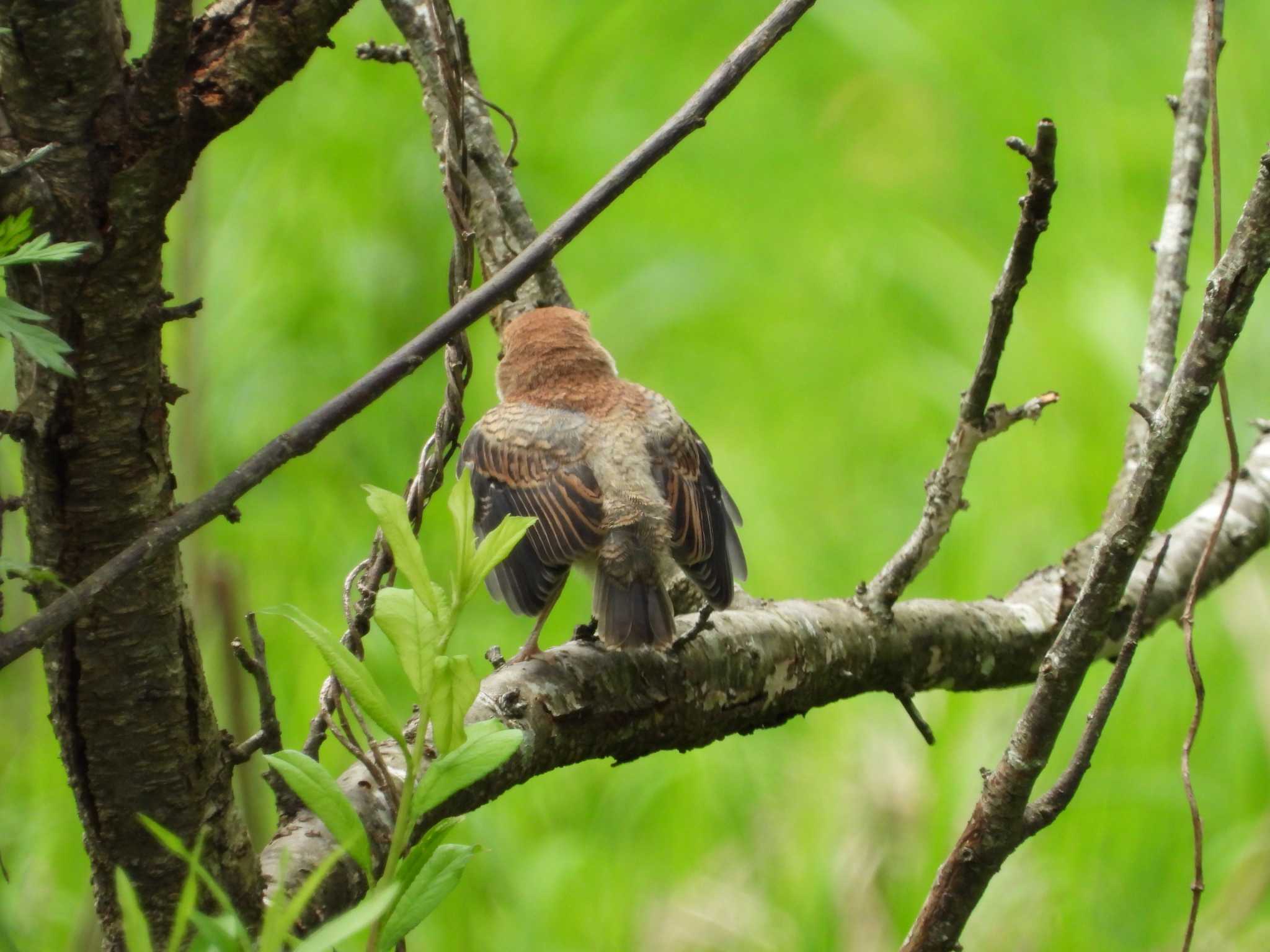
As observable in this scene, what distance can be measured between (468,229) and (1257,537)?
1.92 meters

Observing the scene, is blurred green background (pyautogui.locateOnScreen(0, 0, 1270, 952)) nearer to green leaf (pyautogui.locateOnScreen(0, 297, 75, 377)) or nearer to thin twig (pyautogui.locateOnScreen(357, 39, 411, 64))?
thin twig (pyautogui.locateOnScreen(357, 39, 411, 64))

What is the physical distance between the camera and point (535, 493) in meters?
2.76

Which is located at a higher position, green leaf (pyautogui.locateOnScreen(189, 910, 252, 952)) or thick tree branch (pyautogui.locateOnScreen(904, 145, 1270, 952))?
thick tree branch (pyautogui.locateOnScreen(904, 145, 1270, 952))

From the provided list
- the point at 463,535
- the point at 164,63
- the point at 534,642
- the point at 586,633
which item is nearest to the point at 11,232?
the point at 164,63

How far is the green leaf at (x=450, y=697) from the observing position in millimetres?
1083

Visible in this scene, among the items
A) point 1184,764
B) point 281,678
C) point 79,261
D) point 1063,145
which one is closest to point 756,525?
point 281,678

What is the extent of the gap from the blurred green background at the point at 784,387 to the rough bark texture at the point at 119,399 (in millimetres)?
1093

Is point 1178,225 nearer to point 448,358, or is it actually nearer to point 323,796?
point 448,358

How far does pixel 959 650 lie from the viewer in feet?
8.38

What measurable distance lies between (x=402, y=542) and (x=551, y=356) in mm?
1863

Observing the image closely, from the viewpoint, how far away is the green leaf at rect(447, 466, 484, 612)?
1.14 meters

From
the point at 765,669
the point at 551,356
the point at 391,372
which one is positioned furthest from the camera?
the point at 551,356

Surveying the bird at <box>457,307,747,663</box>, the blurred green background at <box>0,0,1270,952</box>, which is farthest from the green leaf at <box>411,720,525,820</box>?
the blurred green background at <box>0,0,1270,952</box>

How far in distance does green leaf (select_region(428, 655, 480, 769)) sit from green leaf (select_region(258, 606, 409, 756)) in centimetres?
3
